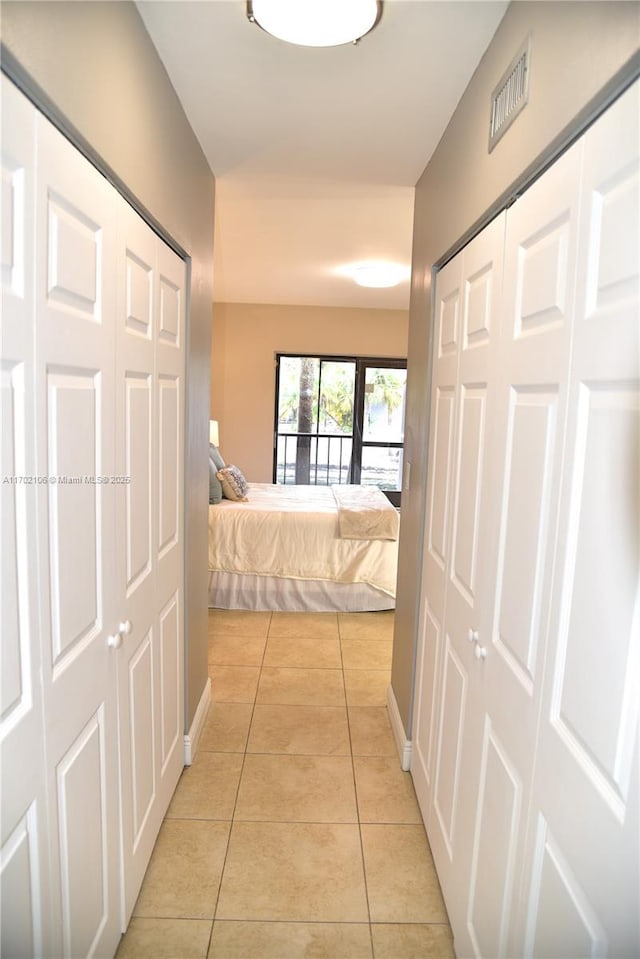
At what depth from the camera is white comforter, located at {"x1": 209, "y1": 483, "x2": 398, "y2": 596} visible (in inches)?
162

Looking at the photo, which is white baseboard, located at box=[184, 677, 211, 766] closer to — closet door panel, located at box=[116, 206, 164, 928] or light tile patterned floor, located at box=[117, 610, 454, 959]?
light tile patterned floor, located at box=[117, 610, 454, 959]

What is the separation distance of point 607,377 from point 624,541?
25 cm

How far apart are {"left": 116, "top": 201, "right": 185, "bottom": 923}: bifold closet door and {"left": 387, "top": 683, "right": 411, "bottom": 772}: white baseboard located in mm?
940

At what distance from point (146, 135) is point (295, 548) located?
2969 mm

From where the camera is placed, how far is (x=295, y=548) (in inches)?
163

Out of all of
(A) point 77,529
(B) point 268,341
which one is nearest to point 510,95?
(A) point 77,529

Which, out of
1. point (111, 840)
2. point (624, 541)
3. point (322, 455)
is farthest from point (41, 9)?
point (322, 455)

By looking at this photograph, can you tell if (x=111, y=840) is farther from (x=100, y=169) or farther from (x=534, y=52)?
(x=534, y=52)

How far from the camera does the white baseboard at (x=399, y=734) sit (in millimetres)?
2361

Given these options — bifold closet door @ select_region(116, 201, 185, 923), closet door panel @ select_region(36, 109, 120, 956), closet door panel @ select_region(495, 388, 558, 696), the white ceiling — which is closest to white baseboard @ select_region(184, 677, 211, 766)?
bifold closet door @ select_region(116, 201, 185, 923)

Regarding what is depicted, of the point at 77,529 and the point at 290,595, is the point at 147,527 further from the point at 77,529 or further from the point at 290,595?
the point at 290,595

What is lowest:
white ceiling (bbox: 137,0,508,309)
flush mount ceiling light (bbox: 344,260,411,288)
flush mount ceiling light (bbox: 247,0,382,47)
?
flush mount ceiling light (bbox: 247,0,382,47)

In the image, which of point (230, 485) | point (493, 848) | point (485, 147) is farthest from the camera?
point (230, 485)

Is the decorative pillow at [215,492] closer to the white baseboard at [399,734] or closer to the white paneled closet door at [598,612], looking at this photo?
the white baseboard at [399,734]
